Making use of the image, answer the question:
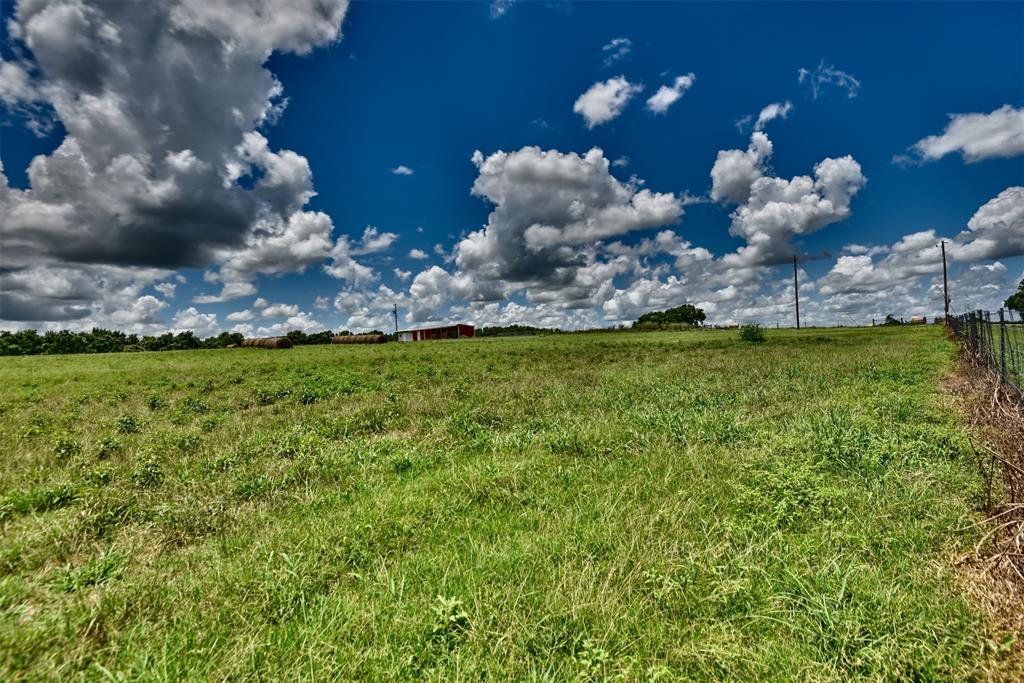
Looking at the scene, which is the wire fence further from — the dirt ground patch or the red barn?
the red barn

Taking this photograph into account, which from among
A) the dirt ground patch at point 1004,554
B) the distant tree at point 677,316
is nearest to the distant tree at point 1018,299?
the distant tree at point 677,316

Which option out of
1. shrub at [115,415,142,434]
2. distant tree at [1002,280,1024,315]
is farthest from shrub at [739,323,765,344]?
distant tree at [1002,280,1024,315]

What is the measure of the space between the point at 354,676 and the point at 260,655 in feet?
2.64

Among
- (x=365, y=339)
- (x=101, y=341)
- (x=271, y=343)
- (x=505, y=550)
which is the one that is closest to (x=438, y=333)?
(x=365, y=339)

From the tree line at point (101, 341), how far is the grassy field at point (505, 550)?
69.0 m

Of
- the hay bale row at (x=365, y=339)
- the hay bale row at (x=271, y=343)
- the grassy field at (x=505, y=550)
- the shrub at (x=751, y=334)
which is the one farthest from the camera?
the hay bale row at (x=365, y=339)

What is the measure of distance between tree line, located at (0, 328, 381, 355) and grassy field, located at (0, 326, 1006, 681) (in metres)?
69.0

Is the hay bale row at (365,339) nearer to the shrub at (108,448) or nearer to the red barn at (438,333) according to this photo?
the red barn at (438,333)

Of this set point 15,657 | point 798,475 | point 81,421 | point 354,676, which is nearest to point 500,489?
point 354,676

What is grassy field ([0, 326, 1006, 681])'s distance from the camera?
133 inches

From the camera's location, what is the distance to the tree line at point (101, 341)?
68188 mm

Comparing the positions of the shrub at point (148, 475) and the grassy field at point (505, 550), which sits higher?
the shrub at point (148, 475)

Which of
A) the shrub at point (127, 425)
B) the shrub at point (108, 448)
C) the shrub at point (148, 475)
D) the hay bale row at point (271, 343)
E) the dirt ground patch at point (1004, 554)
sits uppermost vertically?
the hay bale row at point (271, 343)

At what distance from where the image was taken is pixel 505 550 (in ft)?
15.5
